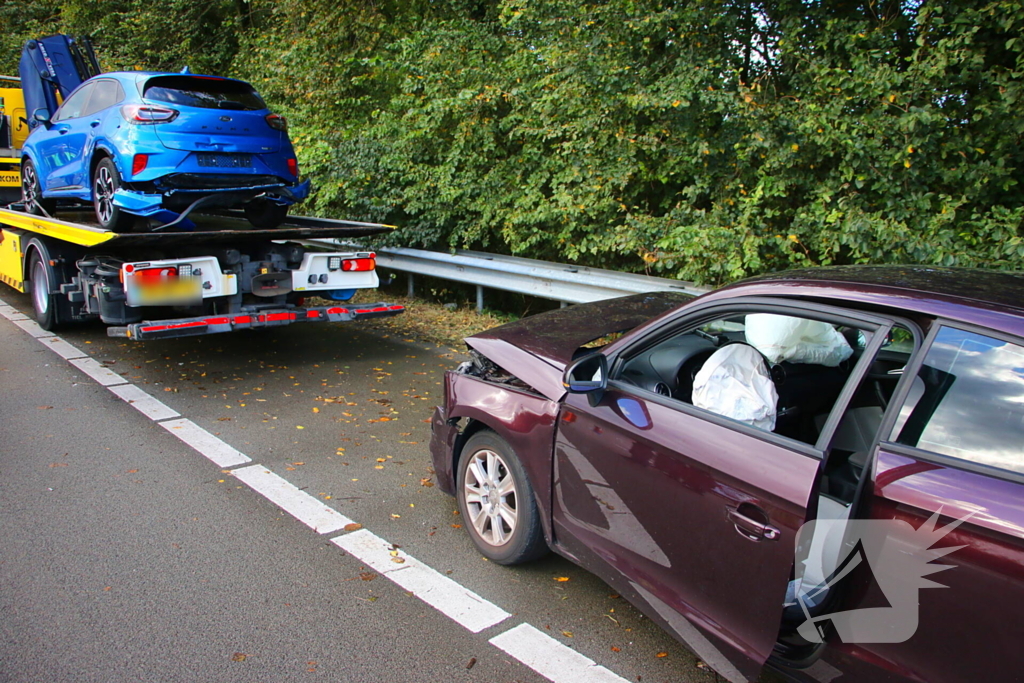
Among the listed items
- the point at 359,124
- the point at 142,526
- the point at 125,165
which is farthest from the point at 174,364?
the point at 359,124

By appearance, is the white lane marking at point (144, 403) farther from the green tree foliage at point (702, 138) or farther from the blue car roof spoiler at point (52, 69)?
the blue car roof spoiler at point (52, 69)

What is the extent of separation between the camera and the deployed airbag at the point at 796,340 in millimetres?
3422

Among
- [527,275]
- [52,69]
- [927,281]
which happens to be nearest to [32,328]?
[52,69]

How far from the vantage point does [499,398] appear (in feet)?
11.9

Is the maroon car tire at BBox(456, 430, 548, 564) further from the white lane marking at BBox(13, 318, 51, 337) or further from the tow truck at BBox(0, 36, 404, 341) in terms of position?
the white lane marking at BBox(13, 318, 51, 337)

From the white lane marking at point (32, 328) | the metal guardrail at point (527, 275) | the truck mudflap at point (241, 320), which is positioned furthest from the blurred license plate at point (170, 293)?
the metal guardrail at point (527, 275)

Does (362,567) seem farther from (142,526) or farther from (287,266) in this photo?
(287,266)

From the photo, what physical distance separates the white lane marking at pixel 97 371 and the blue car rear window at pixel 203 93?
253cm

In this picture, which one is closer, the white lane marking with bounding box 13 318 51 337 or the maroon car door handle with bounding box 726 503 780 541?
the maroon car door handle with bounding box 726 503 780 541

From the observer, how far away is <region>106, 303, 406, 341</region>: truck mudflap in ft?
21.3

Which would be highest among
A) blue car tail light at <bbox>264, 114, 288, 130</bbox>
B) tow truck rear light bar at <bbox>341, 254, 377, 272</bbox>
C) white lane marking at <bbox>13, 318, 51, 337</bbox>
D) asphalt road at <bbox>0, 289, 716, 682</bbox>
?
blue car tail light at <bbox>264, 114, 288, 130</bbox>

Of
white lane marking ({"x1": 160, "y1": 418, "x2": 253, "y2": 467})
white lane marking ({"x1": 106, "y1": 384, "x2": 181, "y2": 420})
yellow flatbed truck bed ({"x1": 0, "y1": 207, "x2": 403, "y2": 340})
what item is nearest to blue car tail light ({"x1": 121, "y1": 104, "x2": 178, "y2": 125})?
yellow flatbed truck bed ({"x1": 0, "y1": 207, "x2": 403, "y2": 340})

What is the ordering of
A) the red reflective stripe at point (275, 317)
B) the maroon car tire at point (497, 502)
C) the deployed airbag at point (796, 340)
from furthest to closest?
the red reflective stripe at point (275, 317)
the maroon car tire at point (497, 502)
the deployed airbag at point (796, 340)

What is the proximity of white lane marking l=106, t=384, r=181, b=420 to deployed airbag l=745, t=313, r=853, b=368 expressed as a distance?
14.2 ft
